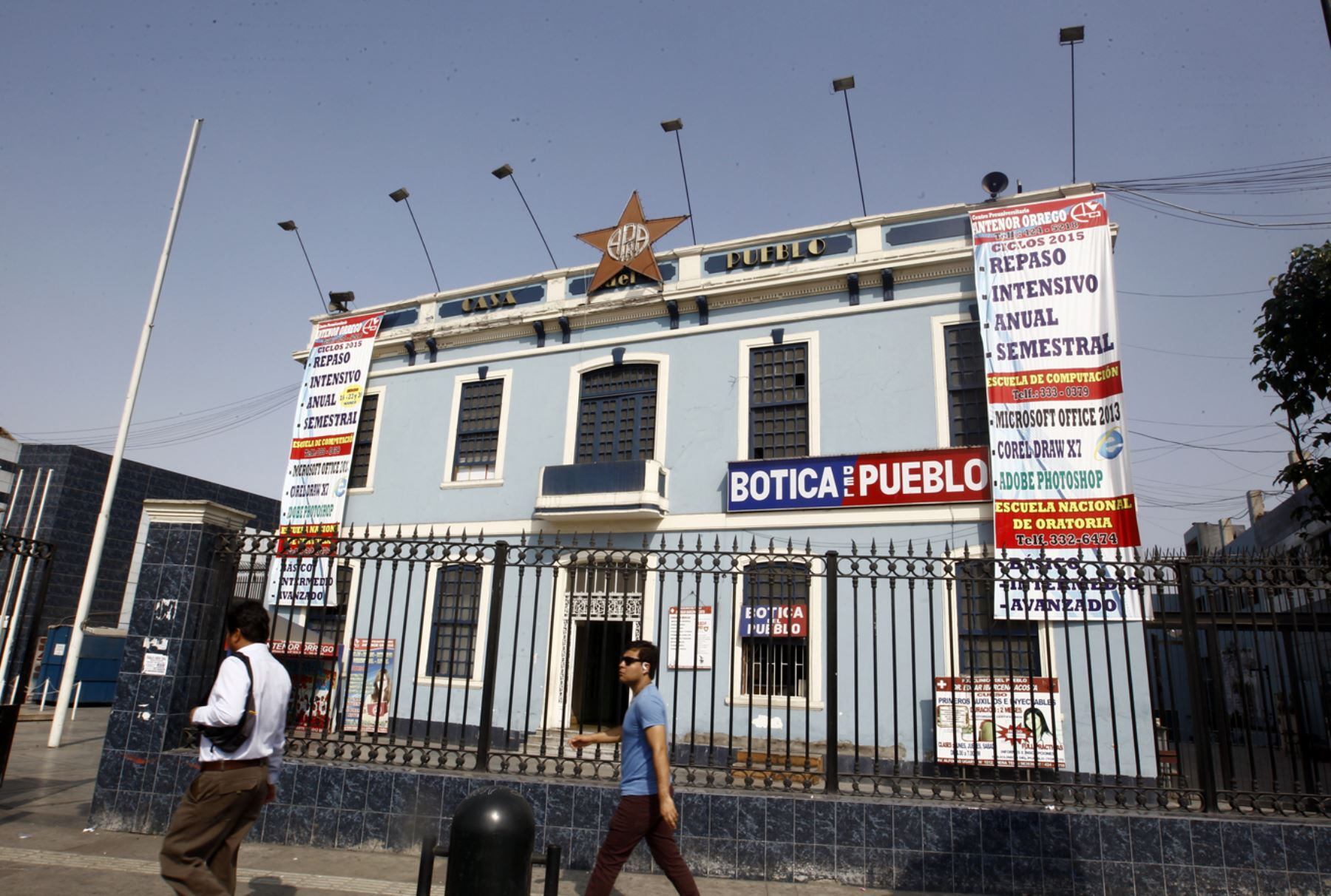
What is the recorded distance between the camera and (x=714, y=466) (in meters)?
14.2

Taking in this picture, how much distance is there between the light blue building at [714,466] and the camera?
39.1 feet

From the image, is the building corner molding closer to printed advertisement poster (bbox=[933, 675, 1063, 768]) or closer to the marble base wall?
the marble base wall

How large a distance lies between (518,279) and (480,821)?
46.7 feet

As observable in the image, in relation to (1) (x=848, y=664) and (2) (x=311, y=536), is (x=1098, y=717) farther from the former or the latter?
(2) (x=311, y=536)

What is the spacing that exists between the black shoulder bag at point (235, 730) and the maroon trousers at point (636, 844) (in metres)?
2.07

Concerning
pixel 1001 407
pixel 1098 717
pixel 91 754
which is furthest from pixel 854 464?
pixel 91 754

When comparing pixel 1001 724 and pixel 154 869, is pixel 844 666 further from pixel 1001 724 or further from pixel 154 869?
pixel 154 869

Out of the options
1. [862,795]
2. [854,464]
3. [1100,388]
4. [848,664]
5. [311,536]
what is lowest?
[862,795]

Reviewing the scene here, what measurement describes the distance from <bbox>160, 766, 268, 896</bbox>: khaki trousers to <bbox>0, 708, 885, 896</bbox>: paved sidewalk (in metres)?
1.43

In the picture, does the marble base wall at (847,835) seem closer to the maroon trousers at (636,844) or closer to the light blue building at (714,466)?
the maroon trousers at (636,844)

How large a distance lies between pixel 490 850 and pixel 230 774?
175 centimetres

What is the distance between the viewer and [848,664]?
12.2m

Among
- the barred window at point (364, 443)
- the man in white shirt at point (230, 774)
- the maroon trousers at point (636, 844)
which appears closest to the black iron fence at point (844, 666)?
the maroon trousers at point (636, 844)

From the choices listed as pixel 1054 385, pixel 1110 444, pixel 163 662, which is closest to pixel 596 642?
pixel 1054 385
